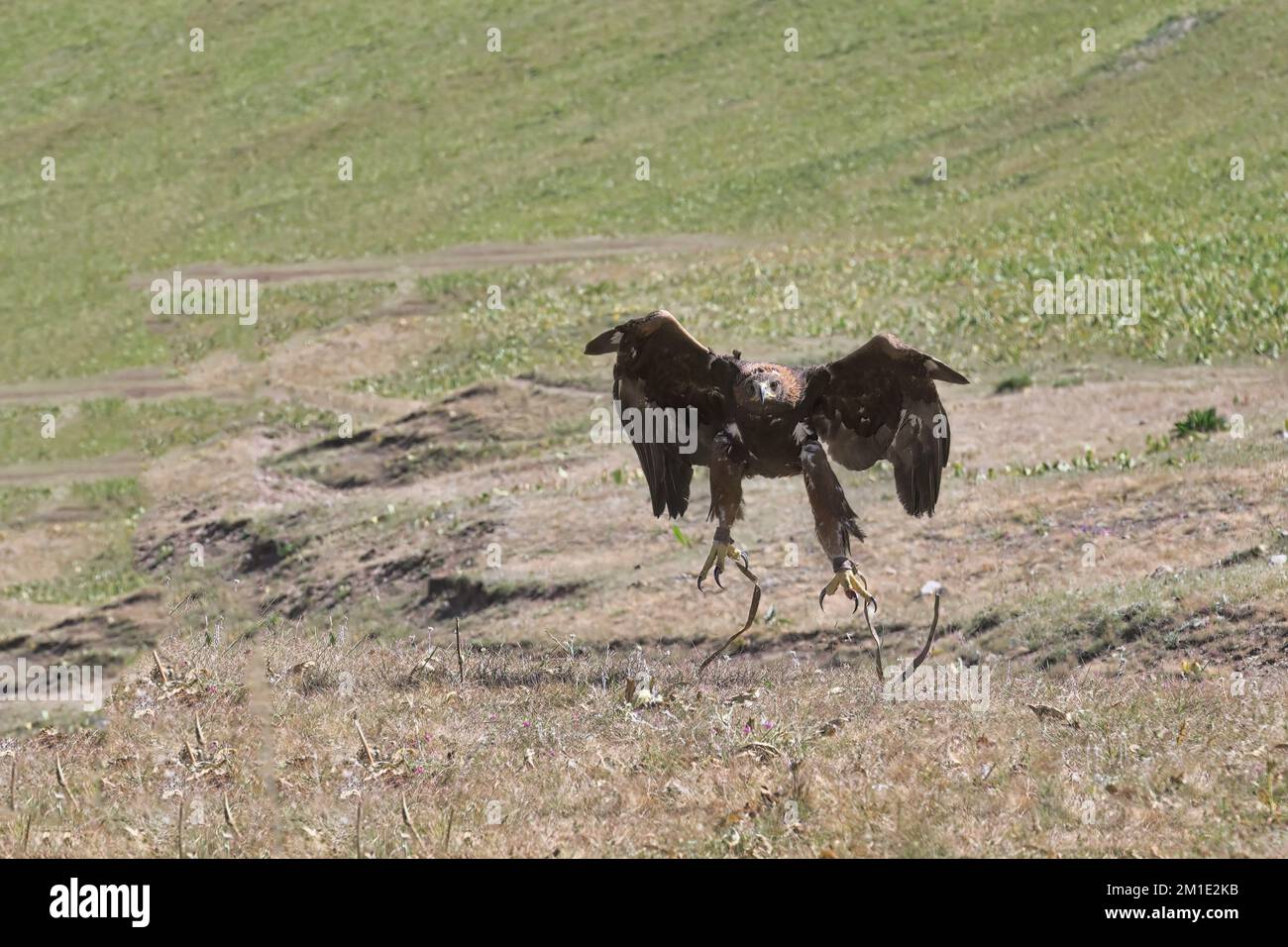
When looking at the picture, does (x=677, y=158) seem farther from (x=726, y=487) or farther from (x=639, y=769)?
(x=639, y=769)

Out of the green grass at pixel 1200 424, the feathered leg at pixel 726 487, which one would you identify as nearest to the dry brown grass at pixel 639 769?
the feathered leg at pixel 726 487

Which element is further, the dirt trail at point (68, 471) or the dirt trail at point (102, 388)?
the dirt trail at point (102, 388)

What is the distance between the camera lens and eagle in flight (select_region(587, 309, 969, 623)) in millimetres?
10484

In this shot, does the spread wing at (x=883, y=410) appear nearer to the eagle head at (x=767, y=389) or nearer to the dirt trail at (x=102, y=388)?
the eagle head at (x=767, y=389)

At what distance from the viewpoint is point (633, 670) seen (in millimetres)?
13055

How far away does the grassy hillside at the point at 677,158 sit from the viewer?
138ft

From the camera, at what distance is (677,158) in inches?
2611

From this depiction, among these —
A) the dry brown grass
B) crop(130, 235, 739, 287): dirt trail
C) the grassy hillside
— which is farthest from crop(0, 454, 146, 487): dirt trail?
the dry brown grass

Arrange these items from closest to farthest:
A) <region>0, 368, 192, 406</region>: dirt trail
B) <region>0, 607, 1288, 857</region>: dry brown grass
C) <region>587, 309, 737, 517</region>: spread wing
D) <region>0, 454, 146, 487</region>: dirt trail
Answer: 1. <region>0, 607, 1288, 857</region>: dry brown grass
2. <region>587, 309, 737, 517</region>: spread wing
3. <region>0, 454, 146, 487</region>: dirt trail
4. <region>0, 368, 192, 406</region>: dirt trail

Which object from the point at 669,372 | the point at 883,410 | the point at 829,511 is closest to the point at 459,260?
the point at 669,372

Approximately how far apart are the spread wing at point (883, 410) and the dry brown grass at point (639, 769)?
1936 millimetres

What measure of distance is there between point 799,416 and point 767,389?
0.40 meters

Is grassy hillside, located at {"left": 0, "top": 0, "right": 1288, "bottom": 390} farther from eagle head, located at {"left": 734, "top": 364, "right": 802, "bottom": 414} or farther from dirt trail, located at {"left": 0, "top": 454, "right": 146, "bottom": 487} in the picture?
eagle head, located at {"left": 734, "top": 364, "right": 802, "bottom": 414}
